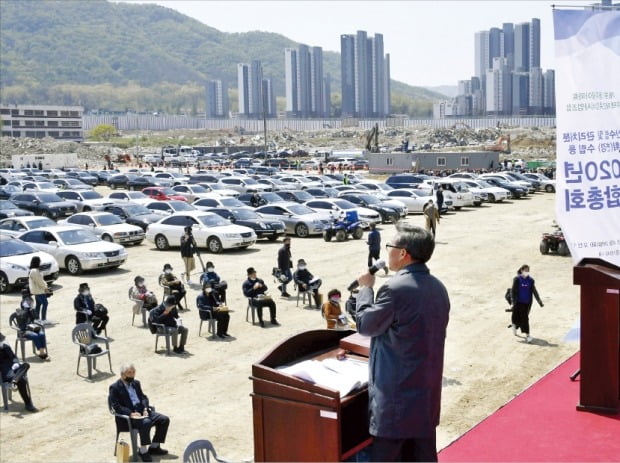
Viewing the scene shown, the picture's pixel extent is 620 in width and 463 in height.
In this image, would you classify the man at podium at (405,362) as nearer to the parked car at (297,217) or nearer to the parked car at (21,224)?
the parked car at (21,224)

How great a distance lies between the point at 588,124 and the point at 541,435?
3.31 metres

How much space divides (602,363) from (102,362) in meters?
8.82

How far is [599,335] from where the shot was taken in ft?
29.7

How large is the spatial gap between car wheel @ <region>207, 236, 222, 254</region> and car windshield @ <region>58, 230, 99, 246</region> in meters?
4.05

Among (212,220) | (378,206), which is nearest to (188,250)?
(212,220)

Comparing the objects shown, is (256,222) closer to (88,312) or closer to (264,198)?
(264,198)

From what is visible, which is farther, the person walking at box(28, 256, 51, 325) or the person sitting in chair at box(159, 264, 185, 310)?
the person sitting in chair at box(159, 264, 185, 310)

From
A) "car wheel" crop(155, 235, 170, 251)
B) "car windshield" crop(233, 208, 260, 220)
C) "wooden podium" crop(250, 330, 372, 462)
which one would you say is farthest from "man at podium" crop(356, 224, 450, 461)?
"car windshield" crop(233, 208, 260, 220)

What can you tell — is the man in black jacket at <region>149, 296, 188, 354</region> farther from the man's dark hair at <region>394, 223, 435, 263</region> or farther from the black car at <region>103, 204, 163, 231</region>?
the black car at <region>103, 204, 163, 231</region>

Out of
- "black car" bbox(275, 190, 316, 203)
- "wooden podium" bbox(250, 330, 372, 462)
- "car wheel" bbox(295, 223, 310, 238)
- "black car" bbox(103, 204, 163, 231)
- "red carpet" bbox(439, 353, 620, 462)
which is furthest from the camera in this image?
"black car" bbox(275, 190, 316, 203)

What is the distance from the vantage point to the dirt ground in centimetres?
1041

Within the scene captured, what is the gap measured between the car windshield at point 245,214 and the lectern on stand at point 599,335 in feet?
71.4

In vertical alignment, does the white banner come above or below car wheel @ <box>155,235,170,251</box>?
above

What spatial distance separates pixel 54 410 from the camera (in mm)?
11477
